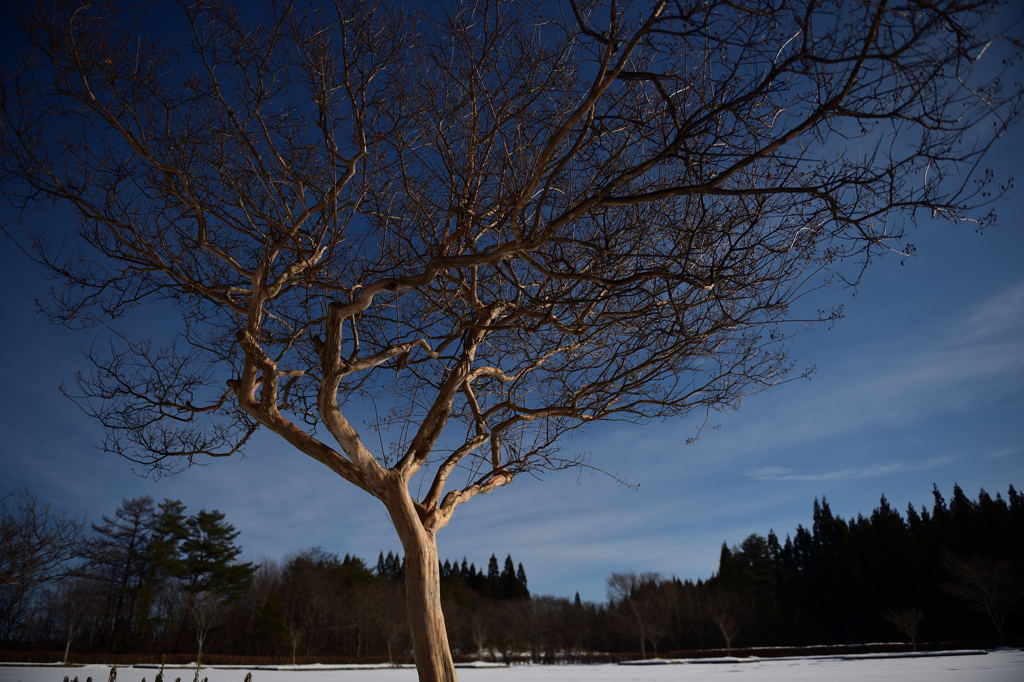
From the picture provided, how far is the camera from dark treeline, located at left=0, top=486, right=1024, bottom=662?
3222 cm

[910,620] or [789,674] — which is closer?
[789,674]

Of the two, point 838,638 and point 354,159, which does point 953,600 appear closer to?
point 838,638

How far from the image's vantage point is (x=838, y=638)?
43.4 m

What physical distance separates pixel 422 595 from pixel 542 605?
2437 inches

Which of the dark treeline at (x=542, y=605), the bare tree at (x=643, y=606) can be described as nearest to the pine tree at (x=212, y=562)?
the dark treeline at (x=542, y=605)

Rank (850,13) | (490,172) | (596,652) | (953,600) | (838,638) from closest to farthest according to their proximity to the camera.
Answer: (850,13) < (490,172) < (953,600) < (838,638) < (596,652)

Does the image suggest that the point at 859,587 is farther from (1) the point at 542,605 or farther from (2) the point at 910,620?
(1) the point at 542,605

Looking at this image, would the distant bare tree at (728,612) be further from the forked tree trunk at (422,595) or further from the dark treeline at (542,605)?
the forked tree trunk at (422,595)

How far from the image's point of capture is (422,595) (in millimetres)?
4906

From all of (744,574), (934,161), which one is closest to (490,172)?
(934,161)

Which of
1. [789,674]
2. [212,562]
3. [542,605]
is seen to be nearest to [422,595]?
[789,674]

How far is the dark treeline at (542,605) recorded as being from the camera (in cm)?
3222

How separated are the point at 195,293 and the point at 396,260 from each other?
226 centimetres

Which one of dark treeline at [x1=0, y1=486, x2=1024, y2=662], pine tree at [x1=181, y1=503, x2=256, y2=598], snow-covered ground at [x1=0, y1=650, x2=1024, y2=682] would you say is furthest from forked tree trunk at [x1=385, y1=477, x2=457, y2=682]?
pine tree at [x1=181, y1=503, x2=256, y2=598]
